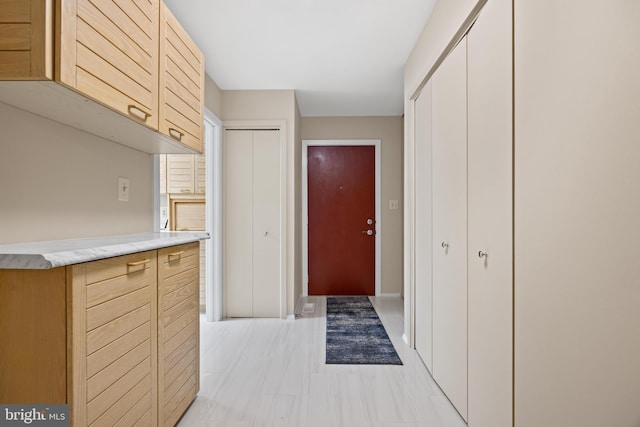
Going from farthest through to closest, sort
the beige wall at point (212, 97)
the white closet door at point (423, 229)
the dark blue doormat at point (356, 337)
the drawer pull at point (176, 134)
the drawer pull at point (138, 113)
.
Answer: the beige wall at point (212, 97)
the dark blue doormat at point (356, 337)
the white closet door at point (423, 229)
the drawer pull at point (176, 134)
the drawer pull at point (138, 113)

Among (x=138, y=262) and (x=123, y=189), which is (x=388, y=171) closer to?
(x=123, y=189)

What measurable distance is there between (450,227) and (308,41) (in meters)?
1.76

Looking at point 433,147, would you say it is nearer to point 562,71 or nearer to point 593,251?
point 562,71

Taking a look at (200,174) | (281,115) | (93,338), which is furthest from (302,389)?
(281,115)

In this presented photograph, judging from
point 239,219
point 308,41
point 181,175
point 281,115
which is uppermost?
point 308,41

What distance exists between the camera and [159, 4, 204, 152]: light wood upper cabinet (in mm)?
1588

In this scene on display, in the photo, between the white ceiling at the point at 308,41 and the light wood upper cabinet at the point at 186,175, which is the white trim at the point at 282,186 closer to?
the white ceiling at the point at 308,41

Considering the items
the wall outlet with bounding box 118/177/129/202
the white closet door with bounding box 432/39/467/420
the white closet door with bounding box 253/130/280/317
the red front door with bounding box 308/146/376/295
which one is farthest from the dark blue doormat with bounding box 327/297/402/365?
the wall outlet with bounding box 118/177/129/202

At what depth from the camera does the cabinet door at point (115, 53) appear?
3.28 ft

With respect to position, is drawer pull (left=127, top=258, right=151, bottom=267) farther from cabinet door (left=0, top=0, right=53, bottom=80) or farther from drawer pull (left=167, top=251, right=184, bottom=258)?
cabinet door (left=0, top=0, right=53, bottom=80)

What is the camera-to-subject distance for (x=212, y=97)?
332 centimetres

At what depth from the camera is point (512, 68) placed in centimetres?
130

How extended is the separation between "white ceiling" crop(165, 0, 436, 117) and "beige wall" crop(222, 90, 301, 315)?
0.35 feet

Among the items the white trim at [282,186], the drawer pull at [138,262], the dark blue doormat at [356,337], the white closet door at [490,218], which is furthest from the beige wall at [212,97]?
the dark blue doormat at [356,337]
